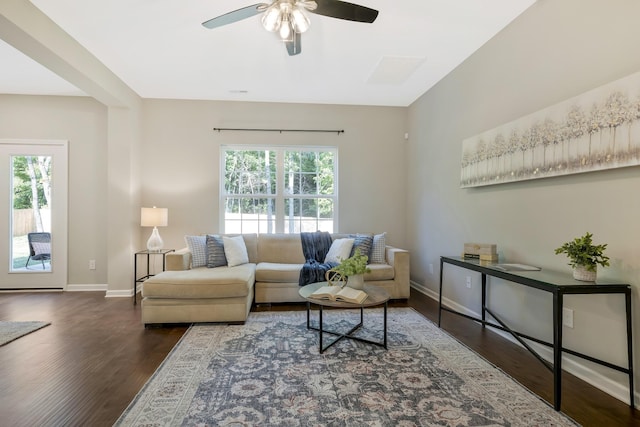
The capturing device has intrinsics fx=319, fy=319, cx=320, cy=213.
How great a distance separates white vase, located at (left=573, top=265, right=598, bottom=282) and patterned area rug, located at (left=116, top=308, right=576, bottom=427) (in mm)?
735

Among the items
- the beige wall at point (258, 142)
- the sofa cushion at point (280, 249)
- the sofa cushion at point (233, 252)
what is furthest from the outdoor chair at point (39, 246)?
the sofa cushion at point (280, 249)

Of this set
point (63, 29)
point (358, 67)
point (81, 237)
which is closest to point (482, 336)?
point (358, 67)

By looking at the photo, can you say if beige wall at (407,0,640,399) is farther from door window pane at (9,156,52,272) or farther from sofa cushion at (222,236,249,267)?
door window pane at (9,156,52,272)

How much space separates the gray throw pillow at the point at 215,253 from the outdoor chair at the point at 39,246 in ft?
7.97

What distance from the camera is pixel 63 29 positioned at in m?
2.73

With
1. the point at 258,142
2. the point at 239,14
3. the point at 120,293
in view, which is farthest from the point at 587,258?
the point at 120,293

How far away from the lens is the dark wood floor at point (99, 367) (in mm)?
1689

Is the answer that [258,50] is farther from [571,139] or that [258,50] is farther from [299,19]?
[571,139]

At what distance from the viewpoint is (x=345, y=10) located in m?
2.02

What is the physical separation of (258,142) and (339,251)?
1999 mm

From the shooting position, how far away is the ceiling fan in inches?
78.2

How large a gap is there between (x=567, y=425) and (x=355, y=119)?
4057 mm

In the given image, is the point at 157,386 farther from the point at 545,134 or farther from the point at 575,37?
the point at 575,37

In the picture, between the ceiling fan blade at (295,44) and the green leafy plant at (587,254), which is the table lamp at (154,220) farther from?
the green leafy plant at (587,254)
